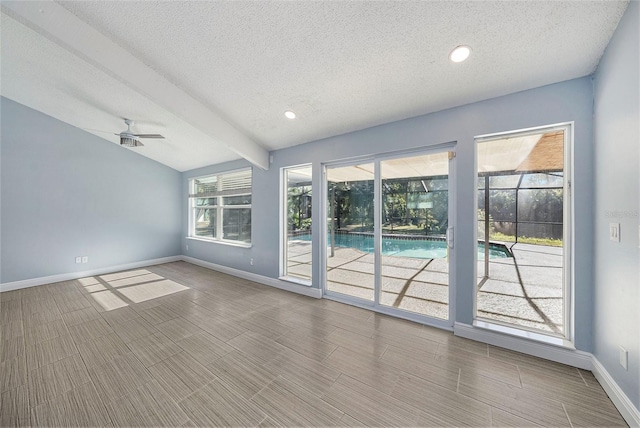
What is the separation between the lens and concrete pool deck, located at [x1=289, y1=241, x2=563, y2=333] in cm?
246

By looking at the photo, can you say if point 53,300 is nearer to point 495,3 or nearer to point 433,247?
point 433,247

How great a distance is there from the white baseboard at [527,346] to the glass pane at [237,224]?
161 inches

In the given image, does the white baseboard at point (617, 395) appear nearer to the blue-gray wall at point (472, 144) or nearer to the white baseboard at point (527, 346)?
the white baseboard at point (527, 346)

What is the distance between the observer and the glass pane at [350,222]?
3348 millimetres

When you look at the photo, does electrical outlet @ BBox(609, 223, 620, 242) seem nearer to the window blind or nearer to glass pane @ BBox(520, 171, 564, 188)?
glass pane @ BBox(520, 171, 564, 188)

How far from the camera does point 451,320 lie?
259cm

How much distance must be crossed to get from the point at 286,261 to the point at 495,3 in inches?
156

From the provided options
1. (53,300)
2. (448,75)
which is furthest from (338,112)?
(53,300)

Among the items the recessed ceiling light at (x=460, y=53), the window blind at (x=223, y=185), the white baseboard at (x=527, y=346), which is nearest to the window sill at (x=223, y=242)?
the window blind at (x=223, y=185)

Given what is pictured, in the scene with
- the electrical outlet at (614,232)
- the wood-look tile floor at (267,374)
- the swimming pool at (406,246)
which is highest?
the electrical outlet at (614,232)

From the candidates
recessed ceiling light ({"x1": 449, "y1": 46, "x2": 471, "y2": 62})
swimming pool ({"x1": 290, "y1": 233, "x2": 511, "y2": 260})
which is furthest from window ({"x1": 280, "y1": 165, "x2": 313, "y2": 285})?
recessed ceiling light ({"x1": 449, "y1": 46, "x2": 471, "y2": 62})

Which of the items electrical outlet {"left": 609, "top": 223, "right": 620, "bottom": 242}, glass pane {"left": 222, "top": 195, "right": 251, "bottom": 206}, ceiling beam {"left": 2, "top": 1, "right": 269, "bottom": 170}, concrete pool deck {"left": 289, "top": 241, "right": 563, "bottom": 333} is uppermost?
ceiling beam {"left": 2, "top": 1, "right": 269, "bottom": 170}

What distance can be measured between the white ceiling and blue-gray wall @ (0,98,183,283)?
1307 mm

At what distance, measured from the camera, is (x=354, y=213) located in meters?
3.51
